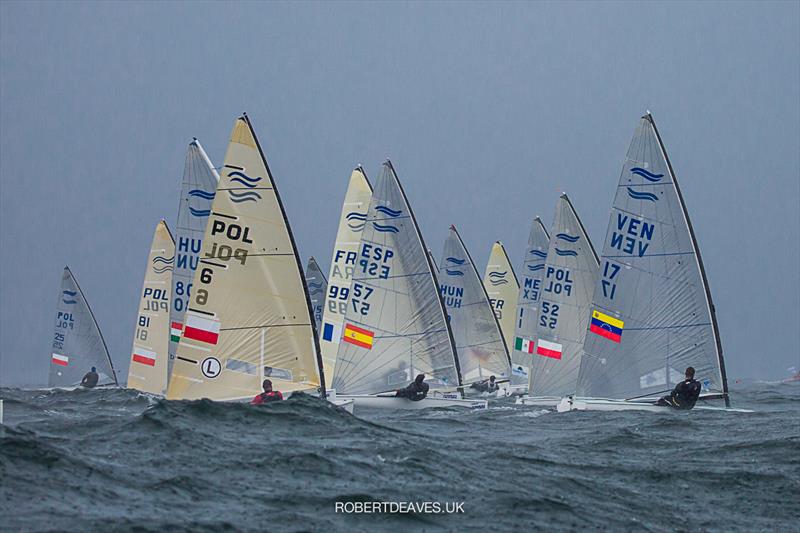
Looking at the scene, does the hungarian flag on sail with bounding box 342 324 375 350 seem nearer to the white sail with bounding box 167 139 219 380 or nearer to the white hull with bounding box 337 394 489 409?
the white hull with bounding box 337 394 489 409

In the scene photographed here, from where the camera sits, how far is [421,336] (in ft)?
102

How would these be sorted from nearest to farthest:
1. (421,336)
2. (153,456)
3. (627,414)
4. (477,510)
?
(477,510) < (153,456) < (627,414) < (421,336)

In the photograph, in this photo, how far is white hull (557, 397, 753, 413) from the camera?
83.4 ft

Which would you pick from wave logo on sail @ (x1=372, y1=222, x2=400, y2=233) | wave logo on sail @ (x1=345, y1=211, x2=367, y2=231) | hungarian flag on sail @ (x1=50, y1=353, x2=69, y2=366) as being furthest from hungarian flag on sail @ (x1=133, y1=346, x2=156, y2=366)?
hungarian flag on sail @ (x1=50, y1=353, x2=69, y2=366)

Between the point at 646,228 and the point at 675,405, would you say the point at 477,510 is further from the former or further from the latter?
the point at 646,228

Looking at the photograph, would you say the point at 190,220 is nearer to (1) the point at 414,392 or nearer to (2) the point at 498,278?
(1) the point at 414,392

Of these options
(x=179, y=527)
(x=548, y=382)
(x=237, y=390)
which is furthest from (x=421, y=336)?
(x=179, y=527)

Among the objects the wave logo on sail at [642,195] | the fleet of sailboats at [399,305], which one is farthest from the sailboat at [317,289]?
the wave logo on sail at [642,195]

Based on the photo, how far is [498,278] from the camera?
51.9 metres

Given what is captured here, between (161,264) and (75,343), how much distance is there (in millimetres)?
13782

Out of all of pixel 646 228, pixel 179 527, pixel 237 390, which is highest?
pixel 646 228

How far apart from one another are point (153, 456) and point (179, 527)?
3.48 meters

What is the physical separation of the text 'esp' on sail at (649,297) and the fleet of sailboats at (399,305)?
31 millimetres

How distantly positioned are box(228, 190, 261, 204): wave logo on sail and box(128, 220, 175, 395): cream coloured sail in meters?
14.9
